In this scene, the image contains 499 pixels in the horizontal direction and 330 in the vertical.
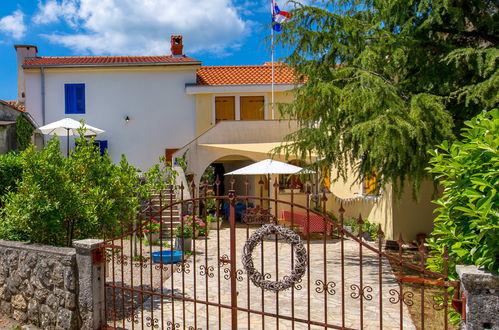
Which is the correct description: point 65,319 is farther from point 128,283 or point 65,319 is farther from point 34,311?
point 128,283

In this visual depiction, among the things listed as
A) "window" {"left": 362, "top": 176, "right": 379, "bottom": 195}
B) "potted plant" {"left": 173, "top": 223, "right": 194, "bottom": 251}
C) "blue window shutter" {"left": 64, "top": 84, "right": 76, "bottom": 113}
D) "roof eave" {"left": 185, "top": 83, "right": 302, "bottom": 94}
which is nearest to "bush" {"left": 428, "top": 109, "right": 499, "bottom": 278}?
"window" {"left": 362, "top": 176, "right": 379, "bottom": 195}

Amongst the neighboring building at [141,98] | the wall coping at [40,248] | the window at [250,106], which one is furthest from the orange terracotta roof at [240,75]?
the wall coping at [40,248]

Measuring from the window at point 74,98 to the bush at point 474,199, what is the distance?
2250 cm

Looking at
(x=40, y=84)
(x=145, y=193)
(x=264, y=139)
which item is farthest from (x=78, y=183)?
(x=40, y=84)

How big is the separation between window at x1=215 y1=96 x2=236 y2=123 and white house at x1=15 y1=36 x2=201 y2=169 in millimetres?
1247

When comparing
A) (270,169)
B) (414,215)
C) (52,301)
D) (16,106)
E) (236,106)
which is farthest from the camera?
(236,106)

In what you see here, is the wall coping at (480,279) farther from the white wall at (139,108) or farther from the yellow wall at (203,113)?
the white wall at (139,108)

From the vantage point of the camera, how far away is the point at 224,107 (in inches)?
968

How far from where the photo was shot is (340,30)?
11.0m

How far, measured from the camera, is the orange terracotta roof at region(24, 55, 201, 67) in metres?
23.9

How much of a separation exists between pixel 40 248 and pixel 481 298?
5996mm

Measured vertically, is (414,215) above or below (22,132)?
below

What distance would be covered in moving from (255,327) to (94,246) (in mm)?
2590

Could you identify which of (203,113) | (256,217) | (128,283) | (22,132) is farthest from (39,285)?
(203,113)
